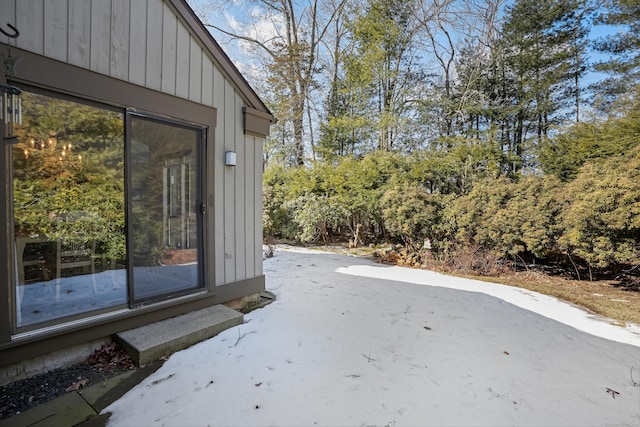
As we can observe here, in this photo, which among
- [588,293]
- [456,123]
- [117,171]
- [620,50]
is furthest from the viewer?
[456,123]

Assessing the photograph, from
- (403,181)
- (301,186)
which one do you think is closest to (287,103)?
(301,186)

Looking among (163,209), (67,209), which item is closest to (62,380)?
(163,209)

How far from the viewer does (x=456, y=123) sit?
32.3 feet

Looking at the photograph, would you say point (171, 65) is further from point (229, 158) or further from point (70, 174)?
point (70, 174)

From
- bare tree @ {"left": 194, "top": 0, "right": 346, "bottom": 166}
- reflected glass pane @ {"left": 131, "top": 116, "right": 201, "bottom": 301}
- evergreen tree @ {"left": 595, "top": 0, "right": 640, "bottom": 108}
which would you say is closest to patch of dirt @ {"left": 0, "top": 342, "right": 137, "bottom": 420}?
reflected glass pane @ {"left": 131, "top": 116, "right": 201, "bottom": 301}

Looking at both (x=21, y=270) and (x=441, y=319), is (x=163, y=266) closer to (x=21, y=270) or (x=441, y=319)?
(x=21, y=270)

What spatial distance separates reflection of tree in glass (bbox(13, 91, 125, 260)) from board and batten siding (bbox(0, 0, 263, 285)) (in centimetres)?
43

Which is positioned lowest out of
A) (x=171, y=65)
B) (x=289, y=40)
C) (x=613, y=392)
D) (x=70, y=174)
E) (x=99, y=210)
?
(x=613, y=392)

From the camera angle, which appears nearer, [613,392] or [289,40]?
[613,392]

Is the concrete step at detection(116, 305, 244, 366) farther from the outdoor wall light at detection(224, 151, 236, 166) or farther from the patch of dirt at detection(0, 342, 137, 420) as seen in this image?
the outdoor wall light at detection(224, 151, 236, 166)

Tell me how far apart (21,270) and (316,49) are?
12.5 metres

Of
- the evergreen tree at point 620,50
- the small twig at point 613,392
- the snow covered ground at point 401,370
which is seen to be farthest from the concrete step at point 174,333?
the evergreen tree at point 620,50

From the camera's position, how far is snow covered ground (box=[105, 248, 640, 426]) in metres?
1.90

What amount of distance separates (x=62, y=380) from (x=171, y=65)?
2870 millimetres
